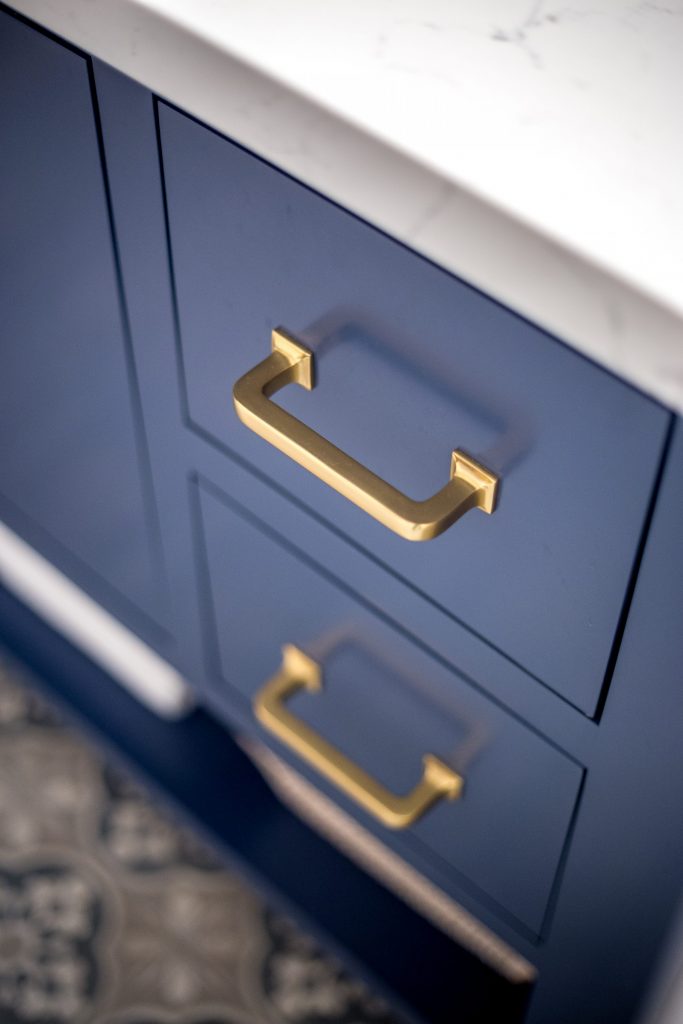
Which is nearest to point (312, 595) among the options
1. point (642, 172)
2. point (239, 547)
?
point (239, 547)

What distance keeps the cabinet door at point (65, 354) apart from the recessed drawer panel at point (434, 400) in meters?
0.07

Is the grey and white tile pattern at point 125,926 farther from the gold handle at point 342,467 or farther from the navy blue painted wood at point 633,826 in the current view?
the gold handle at point 342,467

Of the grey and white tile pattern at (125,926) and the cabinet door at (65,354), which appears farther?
the grey and white tile pattern at (125,926)

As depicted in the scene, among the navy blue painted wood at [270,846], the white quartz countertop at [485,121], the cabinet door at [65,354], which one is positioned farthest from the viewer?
the navy blue painted wood at [270,846]

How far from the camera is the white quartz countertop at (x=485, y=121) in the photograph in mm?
369

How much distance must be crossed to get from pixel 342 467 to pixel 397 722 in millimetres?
199

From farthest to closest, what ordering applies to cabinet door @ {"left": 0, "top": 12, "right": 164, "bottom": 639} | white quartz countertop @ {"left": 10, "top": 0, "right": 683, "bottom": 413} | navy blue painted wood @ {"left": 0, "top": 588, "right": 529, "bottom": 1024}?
1. navy blue painted wood @ {"left": 0, "top": 588, "right": 529, "bottom": 1024}
2. cabinet door @ {"left": 0, "top": 12, "right": 164, "bottom": 639}
3. white quartz countertop @ {"left": 10, "top": 0, "right": 683, "bottom": 413}

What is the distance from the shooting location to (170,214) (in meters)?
0.53

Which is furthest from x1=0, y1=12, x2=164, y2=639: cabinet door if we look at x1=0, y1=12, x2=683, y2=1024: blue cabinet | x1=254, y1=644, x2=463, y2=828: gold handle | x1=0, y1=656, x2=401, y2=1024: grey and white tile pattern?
x1=0, y1=656, x2=401, y2=1024: grey and white tile pattern

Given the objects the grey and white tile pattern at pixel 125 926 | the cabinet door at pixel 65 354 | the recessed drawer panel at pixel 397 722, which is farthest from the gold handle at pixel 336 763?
the grey and white tile pattern at pixel 125 926

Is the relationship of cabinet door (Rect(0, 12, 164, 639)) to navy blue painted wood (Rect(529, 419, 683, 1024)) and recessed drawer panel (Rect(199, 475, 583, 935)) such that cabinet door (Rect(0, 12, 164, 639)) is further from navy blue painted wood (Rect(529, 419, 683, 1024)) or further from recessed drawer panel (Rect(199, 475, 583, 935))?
navy blue painted wood (Rect(529, 419, 683, 1024))

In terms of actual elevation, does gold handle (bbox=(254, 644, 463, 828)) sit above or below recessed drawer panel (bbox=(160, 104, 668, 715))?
below

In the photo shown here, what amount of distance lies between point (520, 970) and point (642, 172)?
1.98 ft

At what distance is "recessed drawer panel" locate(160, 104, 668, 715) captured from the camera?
416 millimetres
